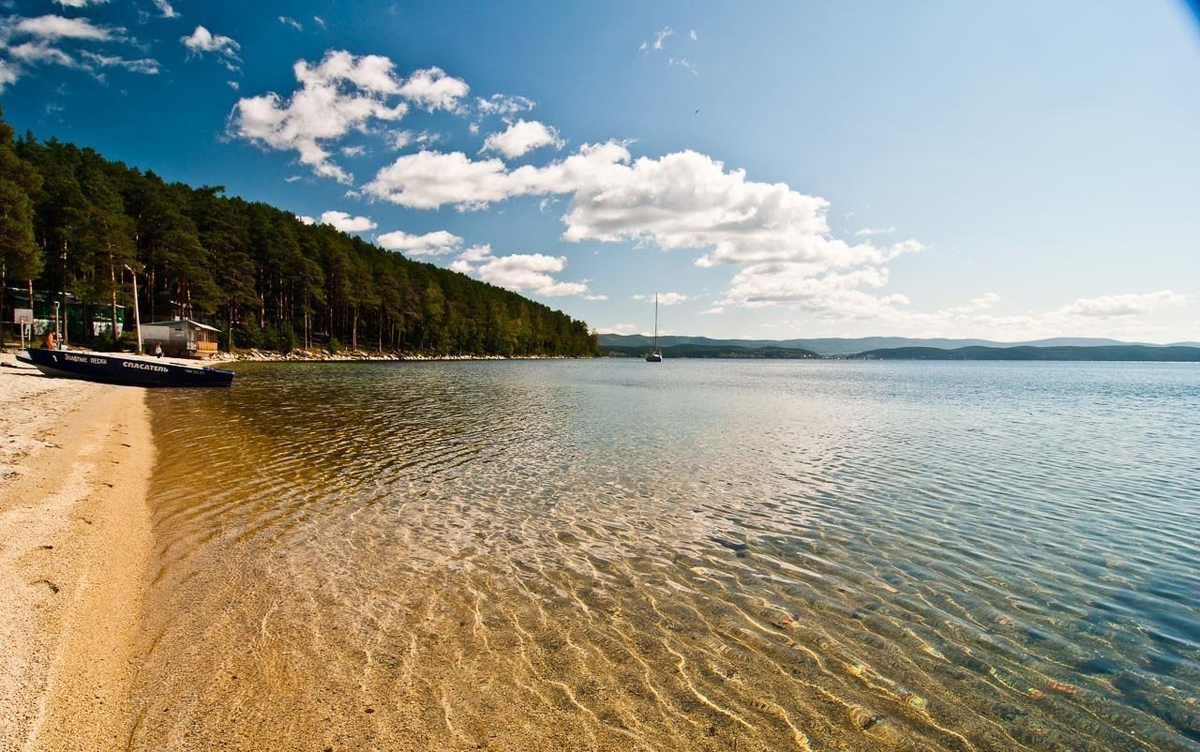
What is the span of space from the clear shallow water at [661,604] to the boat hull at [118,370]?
72.9ft

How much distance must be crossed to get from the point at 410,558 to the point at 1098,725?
29.2 ft

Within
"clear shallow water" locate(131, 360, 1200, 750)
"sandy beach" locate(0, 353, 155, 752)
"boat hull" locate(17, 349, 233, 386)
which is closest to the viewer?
"sandy beach" locate(0, 353, 155, 752)

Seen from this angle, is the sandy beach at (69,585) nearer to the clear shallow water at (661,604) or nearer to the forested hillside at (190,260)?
the clear shallow water at (661,604)

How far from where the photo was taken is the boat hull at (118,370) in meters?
32.5

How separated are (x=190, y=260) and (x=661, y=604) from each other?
83208 mm

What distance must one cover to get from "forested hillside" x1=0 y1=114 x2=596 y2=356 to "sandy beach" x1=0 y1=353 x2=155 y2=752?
45.1 meters

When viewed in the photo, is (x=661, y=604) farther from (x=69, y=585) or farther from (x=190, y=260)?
(x=190, y=260)

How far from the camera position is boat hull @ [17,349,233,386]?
107ft

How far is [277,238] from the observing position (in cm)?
8919

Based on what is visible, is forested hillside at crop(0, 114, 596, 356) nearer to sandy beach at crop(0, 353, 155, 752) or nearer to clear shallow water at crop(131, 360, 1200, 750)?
sandy beach at crop(0, 353, 155, 752)

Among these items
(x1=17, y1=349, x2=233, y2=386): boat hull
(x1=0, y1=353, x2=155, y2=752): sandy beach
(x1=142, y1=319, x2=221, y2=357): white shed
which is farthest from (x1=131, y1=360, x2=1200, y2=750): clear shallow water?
(x1=142, y1=319, x2=221, y2=357): white shed

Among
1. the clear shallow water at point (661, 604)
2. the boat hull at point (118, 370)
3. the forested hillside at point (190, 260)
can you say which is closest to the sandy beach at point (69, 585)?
the clear shallow water at point (661, 604)

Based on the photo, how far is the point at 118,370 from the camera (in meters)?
33.9

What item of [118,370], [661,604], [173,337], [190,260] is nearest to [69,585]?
[661,604]
